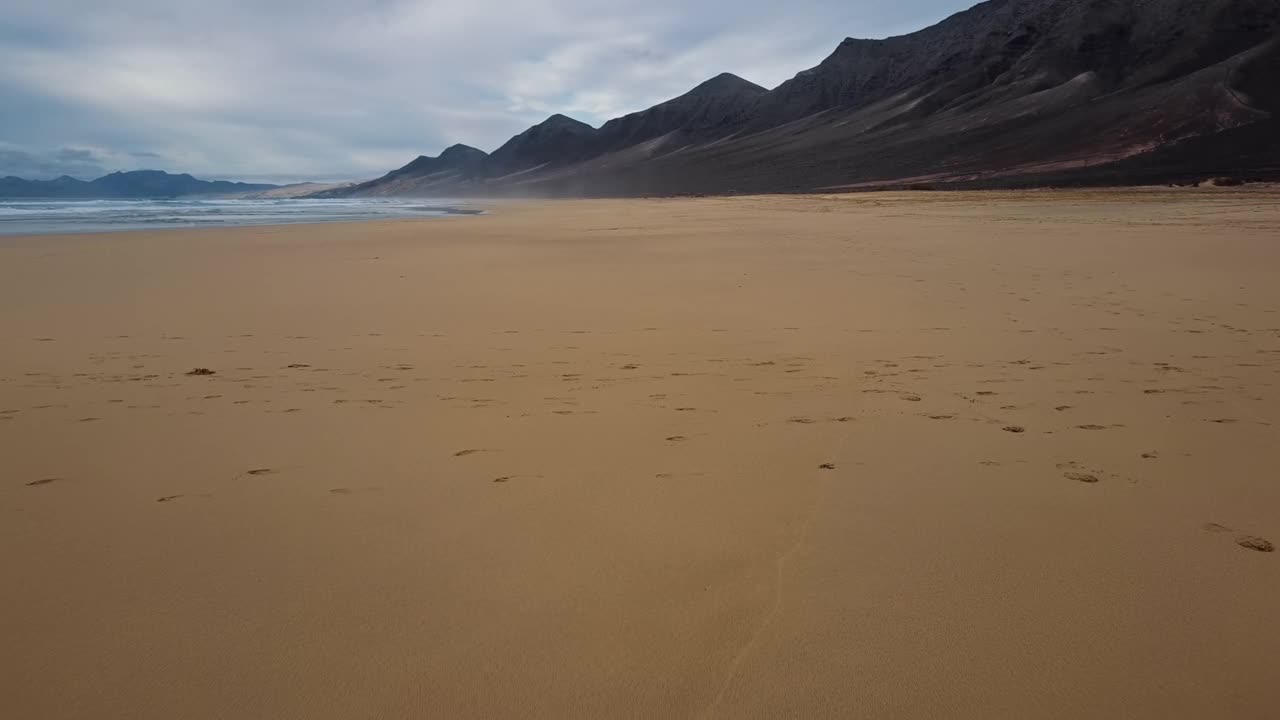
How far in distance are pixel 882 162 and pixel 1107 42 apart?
44.4 m

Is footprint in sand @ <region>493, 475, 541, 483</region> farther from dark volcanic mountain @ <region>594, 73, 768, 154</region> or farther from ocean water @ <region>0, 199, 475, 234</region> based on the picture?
dark volcanic mountain @ <region>594, 73, 768, 154</region>

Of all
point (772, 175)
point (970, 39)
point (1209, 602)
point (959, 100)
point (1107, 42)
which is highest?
point (970, 39)

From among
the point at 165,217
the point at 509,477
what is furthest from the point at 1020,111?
the point at 509,477

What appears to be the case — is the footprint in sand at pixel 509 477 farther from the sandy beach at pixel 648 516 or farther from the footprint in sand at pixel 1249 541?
the footprint in sand at pixel 1249 541

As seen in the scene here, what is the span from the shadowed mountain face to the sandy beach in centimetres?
4281

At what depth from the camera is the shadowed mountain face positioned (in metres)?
52.7

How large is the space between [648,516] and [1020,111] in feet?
288

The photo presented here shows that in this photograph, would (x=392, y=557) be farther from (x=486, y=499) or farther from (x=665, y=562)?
(x=665, y=562)

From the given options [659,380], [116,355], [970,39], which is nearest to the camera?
[659,380]

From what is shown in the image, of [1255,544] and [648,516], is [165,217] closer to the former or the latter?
[648,516]

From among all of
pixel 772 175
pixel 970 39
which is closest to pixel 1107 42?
pixel 970 39

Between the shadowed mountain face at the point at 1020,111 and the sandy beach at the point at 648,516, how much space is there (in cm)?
4281

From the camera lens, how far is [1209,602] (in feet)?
6.39

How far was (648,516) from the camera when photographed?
2523 mm
